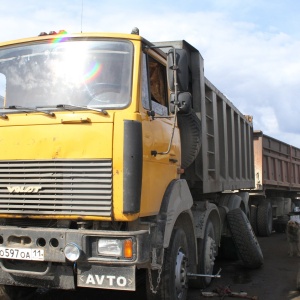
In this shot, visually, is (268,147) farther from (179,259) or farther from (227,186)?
(179,259)

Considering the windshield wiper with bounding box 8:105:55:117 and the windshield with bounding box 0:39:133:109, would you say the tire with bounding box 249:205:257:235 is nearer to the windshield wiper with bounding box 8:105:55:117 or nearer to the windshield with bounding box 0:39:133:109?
the windshield with bounding box 0:39:133:109

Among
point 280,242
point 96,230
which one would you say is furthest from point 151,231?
point 280,242

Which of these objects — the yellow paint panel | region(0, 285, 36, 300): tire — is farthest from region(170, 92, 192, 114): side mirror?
region(0, 285, 36, 300): tire

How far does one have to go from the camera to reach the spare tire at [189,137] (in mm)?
5371

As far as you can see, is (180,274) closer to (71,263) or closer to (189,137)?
(71,263)

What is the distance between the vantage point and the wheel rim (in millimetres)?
4340

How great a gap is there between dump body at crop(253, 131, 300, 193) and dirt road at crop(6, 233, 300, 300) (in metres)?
3.02

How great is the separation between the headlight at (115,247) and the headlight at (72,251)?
18cm

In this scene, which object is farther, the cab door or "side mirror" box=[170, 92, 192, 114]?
"side mirror" box=[170, 92, 192, 114]

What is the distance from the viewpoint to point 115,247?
3.46 metres

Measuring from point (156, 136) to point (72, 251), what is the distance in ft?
4.31

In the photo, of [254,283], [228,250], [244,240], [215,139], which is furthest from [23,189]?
[228,250]

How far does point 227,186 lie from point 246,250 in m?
1.11

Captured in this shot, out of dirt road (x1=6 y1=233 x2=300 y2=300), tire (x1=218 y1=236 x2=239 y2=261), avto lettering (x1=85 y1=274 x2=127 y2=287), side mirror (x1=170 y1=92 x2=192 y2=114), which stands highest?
side mirror (x1=170 y1=92 x2=192 y2=114)
